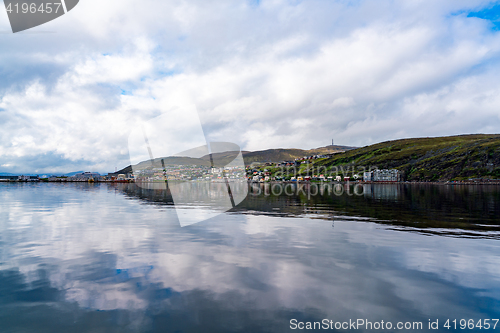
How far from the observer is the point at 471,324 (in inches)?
327

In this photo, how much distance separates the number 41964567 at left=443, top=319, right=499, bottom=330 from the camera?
8.13 metres

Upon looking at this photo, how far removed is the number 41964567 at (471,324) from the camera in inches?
320

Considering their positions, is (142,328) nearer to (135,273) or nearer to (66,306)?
(66,306)

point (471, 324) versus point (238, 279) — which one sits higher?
point (238, 279)

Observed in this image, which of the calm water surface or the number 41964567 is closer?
the number 41964567

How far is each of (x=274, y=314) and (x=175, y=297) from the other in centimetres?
369

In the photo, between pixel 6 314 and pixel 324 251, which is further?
pixel 324 251

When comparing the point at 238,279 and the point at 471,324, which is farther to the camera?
the point at 238,279

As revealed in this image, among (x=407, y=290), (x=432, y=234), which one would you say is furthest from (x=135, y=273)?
(x=432, y=234)

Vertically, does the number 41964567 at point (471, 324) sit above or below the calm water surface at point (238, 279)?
below

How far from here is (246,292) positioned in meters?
10.3

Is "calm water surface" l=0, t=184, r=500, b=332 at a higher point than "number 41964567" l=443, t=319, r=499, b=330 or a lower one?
higher

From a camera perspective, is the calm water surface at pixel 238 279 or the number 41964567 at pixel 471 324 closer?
the number 41964567 at pixel 471 324

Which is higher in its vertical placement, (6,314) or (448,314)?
(6,314)
